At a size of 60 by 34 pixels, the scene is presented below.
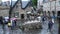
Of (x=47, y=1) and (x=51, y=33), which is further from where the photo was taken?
(x=47, y=1)

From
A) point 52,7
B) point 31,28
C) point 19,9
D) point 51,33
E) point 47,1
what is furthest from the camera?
point 19,9

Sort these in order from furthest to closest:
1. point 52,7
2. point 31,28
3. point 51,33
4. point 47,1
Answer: point 47,1 < point 52,7 < point 31,28 < point 51,33

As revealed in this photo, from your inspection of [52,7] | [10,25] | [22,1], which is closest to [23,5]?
[22,1]

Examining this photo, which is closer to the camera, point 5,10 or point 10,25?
point 10,25

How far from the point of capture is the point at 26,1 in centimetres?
5250

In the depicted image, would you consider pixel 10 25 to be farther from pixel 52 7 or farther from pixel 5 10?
pixel 5 10

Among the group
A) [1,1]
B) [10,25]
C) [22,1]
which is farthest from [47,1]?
[10,25]

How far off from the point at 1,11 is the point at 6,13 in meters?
1.20

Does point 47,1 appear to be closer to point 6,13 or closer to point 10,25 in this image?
point 6,13

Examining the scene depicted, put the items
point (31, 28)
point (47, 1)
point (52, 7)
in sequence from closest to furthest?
point (31, 28), point (52, 7), point (47, 1)

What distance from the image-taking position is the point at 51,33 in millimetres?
17469

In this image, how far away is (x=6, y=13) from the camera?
46.7 meters

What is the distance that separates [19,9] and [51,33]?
33.6m

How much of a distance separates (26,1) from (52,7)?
41.2ft
